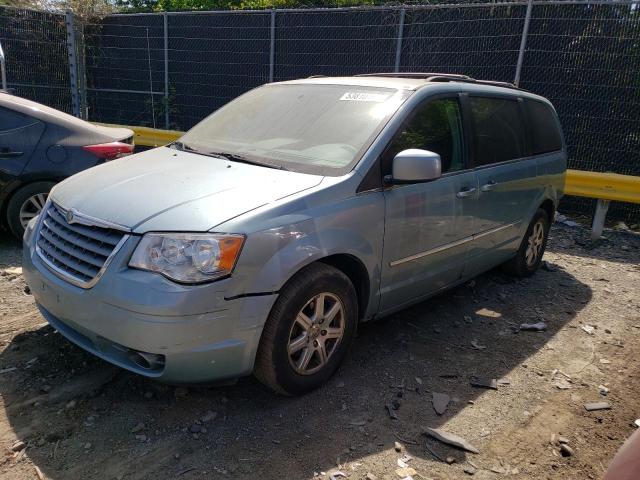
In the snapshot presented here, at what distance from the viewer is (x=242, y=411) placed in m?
3.17

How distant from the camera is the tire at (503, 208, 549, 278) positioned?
5.46m

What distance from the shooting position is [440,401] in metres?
3.42

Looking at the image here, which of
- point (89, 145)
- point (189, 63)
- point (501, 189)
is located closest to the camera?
point (501, 189)

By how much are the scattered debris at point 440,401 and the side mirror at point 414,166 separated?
1.34 meters

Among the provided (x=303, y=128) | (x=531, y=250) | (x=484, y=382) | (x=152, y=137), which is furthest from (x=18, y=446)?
(x=152, y=137)

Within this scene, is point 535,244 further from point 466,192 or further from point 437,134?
point 437,134

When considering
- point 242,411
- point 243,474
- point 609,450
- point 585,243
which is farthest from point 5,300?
point 585,243

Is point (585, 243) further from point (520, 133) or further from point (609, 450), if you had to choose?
point (609, 450)

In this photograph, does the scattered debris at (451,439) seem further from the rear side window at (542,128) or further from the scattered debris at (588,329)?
the rear side window at (542,128)

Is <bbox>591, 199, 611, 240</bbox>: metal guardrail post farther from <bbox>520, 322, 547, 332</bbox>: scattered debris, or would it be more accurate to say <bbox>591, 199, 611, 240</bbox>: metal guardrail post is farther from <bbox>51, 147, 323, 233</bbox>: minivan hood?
<bbox>51, 147, 323, 233</bbox>: minivan hood

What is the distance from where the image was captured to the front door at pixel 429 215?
11.9 ft

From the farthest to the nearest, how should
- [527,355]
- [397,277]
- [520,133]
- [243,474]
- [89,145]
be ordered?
1. [89,145]
2. [520,133]
3. [527,355]
4. [397,277]
5. [243,474]

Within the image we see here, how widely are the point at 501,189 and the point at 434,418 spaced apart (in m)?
2.17

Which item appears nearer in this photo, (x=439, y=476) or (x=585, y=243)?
(x=439, y=476)
